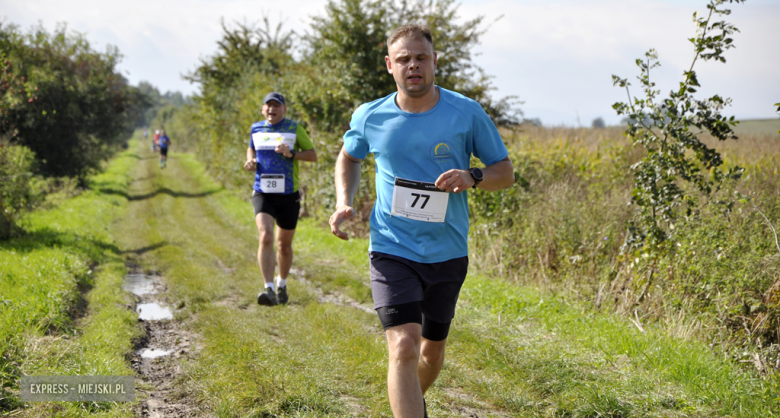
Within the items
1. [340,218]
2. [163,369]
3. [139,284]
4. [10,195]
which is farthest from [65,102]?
[340,218]

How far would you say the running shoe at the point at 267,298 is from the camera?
6.12 m

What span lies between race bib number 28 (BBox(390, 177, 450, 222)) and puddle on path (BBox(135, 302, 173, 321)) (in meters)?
3.91

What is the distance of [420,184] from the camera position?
2.93 metres

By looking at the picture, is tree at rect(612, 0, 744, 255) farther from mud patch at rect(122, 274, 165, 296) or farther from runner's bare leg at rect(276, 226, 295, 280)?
mud patch at rect(122, 274, 165, 296)

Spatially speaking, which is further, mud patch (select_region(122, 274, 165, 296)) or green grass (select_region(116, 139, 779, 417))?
mud patch (select_region(122, 274, 165, 296))

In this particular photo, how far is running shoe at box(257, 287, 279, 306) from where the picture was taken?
6121 millimetres

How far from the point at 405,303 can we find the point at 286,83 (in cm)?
1271

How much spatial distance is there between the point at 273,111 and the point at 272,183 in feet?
2.69

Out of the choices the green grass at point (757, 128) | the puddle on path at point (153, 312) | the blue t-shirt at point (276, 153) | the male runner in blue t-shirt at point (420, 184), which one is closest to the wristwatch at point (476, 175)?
the male runner in blue t-shirt at point (420, 184)

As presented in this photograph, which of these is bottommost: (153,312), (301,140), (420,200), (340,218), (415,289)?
(153,312)

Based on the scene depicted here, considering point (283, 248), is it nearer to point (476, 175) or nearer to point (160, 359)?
point (160, 359)

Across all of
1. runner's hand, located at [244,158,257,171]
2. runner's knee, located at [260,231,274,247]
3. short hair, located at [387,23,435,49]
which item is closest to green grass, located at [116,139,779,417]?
runner's knee, located at [260,231,274,247]

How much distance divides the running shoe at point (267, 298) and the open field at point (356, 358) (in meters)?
0.12

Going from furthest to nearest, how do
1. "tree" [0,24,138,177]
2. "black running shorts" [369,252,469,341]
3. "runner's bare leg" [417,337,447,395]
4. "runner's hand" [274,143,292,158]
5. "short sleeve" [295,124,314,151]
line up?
1. "tree" [0,24,138,177]
2. "short sleeve" [295,124,314,151]
3. "runner's hand" [274,143,292,158]
4. "runner's bare leg" [417,337,447,395]
5. "black running shorts" [369,252,469,341]
